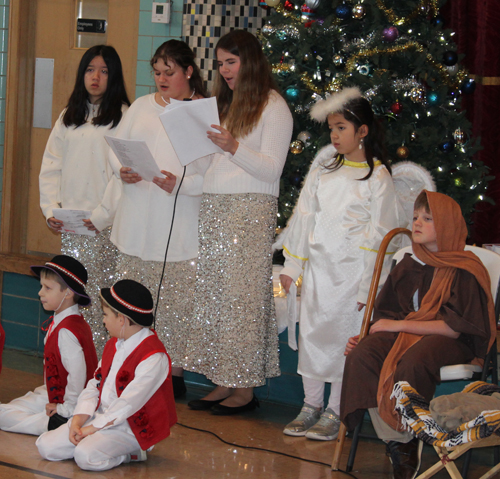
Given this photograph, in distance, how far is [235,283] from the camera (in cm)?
327

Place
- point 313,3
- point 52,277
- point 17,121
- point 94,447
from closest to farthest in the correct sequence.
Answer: point 94,447, point 52,277, point 313,3, point 17,121

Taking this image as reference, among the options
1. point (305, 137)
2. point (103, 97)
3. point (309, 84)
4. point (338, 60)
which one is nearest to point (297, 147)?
point (305, 137)

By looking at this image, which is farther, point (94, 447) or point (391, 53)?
point (391, 53)

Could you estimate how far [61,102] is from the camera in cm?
526

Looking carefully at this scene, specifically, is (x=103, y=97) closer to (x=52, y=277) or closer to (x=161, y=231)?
(x=161, y=231)

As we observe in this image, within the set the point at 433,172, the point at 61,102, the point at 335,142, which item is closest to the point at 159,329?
the point at 335,142

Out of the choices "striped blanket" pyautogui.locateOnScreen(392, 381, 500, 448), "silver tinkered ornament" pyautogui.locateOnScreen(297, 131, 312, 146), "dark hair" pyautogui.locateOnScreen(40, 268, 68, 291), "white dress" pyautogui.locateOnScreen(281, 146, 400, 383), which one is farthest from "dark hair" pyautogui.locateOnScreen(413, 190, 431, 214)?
"dark hair" pyautogui.locateOnScreen(40, 268, 68, 291)

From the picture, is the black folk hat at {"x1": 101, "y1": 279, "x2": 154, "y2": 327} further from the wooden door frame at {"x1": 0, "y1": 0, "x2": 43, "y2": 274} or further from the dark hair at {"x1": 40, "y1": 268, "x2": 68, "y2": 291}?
the wooden door frame at {"x1": 0, "y1": 0, "x2": 43, "y2": 274}

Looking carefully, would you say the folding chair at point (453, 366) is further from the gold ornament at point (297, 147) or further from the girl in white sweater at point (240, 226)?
the gold ornament at point (297, 147)

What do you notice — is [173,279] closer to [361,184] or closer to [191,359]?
[191,359]

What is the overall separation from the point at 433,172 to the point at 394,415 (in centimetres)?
185

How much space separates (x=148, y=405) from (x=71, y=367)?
1.51ft

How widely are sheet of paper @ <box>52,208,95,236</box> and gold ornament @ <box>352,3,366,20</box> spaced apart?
6.10 feet

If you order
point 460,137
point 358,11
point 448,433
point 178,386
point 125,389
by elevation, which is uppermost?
point 358,11
